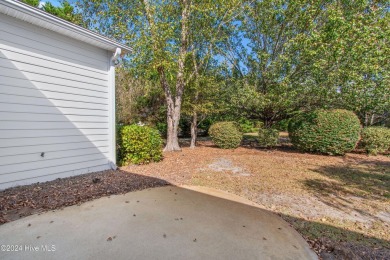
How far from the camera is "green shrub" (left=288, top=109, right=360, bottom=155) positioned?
7.80 m

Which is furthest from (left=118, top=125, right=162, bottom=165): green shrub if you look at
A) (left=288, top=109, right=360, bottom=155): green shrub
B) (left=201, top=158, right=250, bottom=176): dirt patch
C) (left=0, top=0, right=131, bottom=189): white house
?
(left=288, top=109, right=360, bottom=155): green shrub

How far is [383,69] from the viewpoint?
7324 mm

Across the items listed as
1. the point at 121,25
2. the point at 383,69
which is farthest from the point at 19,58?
the point at 383,69

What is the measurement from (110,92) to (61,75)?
1.13 metres

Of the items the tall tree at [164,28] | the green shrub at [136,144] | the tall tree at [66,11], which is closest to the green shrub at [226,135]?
the tall tree at [164,28]

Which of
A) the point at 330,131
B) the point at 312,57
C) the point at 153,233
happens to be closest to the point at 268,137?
the point at 330,131

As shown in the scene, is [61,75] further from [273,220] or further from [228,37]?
[228,37]

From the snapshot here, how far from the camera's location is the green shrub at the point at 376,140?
8.38 metres

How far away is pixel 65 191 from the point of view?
3.80 m

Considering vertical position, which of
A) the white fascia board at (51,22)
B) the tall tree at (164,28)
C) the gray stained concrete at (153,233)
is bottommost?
the gray stained concrete at (153,233)

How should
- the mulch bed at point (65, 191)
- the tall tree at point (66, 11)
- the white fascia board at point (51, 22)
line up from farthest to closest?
1. the tall tree at point (66, 11)
2. the white fascia board at point (51, 22)
3. the mulch bed at point (65, 191)

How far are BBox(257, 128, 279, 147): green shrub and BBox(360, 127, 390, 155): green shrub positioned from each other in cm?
340

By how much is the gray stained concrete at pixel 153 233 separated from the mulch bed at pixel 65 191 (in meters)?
0.26

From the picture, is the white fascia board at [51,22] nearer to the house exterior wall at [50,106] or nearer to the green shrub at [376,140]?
the house exterior wall at [50,106]
